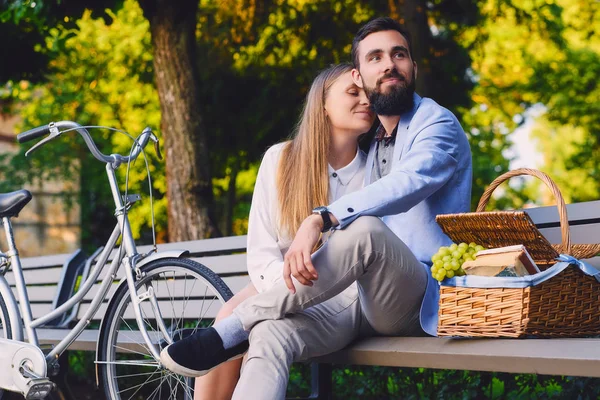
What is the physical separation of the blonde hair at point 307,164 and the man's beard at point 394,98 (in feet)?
0.98

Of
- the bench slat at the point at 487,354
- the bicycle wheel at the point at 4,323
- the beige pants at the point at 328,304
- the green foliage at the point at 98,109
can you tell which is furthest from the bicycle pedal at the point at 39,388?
the green foliage at the point at 98,109

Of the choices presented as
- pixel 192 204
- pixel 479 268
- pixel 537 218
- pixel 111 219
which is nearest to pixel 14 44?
pixel 192 204

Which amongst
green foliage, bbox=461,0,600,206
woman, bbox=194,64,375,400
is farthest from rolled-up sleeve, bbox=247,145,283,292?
green foliage, bbox=461,0,600,206

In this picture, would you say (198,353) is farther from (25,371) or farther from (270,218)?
(25,371)

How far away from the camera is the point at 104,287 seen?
4.06 metres

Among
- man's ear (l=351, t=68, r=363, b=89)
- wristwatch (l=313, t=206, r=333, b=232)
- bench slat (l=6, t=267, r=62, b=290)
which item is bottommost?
bench slat (l=6, t=267, r=62, b=290)

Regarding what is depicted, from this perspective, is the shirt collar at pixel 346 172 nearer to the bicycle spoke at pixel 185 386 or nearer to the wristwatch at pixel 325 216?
the wristwatch at pixel 325 216

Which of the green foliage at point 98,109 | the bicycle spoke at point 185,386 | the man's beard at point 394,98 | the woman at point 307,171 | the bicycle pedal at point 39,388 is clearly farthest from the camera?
the green foliage at point 98,109

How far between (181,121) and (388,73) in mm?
4268

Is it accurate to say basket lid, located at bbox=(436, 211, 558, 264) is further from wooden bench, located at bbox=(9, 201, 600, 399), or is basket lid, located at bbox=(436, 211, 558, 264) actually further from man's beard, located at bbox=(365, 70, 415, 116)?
man's beard, located at bbox=(365, 70, 415, 116)

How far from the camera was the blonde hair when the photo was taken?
3607 mm

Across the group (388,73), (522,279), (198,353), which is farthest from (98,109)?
(522,279)

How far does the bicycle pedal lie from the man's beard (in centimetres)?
190

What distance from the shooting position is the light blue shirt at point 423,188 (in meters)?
3.05
